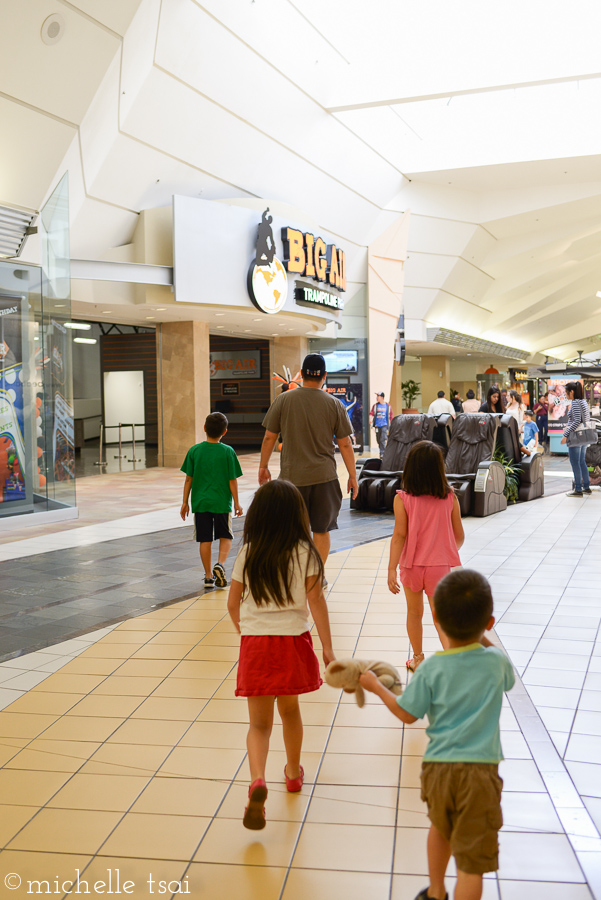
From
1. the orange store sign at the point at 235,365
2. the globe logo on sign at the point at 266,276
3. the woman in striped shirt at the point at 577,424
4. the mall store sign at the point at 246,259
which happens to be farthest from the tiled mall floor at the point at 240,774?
the orange store sign at the point at 235,365

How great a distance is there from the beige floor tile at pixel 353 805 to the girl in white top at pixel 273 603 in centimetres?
29

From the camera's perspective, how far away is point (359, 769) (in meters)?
2.99

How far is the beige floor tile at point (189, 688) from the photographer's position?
377 cm

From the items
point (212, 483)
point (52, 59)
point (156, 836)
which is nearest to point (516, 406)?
point (212, 483)

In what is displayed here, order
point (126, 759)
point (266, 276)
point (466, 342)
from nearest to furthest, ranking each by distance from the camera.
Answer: point (126, 759) < point (266, 276) < point (466, 342)

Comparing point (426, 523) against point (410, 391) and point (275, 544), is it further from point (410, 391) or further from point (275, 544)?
point (410, 391)

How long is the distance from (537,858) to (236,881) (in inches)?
35.9

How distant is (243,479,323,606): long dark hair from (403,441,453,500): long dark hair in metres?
1.20

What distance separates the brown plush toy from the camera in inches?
78.3

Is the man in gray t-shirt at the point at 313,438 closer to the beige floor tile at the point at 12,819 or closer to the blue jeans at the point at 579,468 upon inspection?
the beige floor tile at the point at 12,819

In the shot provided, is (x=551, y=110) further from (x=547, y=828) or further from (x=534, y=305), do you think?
(x=547, y=828)

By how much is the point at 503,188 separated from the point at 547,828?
77.3 ft

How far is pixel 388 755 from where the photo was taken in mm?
3107

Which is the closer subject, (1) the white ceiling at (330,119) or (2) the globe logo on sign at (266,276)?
(1) the white ceiling at (330,119)
